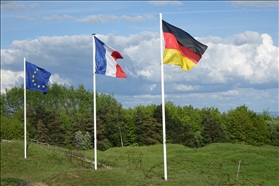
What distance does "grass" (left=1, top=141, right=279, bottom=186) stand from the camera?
23.5 m

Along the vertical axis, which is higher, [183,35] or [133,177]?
[183,35]

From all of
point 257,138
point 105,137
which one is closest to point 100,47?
point 257,138

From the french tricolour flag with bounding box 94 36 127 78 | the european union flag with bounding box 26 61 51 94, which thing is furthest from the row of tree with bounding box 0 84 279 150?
the french tricolour flag with bounding box 94 36 127 78

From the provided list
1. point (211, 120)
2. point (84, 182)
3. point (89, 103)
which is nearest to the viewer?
point (84, 182)

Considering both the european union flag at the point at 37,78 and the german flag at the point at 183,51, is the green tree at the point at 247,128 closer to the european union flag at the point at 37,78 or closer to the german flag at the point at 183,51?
the european union flag at the point at 37,78

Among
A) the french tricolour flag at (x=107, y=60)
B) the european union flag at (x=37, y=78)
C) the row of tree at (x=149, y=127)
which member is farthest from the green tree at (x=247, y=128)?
the french tricolour flag at (x=107, y=60)

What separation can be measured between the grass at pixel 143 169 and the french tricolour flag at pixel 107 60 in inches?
196

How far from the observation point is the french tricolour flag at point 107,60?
25.2 metres

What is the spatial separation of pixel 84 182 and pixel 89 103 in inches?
2667

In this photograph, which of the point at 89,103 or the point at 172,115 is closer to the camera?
the point at 172,115

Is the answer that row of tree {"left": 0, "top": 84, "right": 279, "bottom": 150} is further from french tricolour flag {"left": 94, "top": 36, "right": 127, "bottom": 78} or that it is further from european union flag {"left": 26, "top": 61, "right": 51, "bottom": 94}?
french tricolour flag {"left": 94, "top": 36, "right": 127, "bottom": 78}

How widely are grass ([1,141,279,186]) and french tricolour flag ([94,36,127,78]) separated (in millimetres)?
4978

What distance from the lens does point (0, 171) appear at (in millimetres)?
32969

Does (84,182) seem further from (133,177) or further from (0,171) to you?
(0,171)
